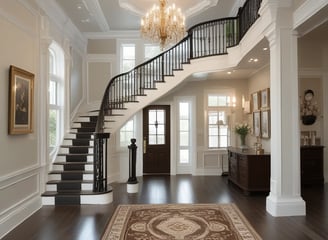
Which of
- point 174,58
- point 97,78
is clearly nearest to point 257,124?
point 174,58

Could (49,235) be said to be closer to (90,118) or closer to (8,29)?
(8,29)

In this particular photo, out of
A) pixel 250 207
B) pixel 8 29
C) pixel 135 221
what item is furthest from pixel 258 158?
pixel 8 29

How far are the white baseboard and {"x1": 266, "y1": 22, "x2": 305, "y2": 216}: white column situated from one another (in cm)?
404

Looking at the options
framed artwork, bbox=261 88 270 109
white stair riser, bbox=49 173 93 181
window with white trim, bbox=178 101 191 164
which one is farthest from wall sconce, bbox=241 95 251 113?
white stair riser, bbox=49 173 93 181

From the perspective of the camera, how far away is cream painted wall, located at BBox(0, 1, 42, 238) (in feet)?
13.6

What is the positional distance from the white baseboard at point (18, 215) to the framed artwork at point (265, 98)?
218 inches

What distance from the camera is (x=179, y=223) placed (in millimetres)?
4344

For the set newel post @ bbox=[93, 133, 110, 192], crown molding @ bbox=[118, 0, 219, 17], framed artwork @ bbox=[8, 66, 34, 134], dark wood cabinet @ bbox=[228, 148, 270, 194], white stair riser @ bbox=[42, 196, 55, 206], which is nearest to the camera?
framed artwork @ bbox=[8, 66, 34, 134]

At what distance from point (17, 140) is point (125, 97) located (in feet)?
12.3

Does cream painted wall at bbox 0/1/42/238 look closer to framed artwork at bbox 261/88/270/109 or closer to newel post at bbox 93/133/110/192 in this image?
newel post at bbox 93/133/110/192

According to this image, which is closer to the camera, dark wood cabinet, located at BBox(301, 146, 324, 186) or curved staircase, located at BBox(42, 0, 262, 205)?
curved staircase, located at BBox(42, 0, 262, 205)

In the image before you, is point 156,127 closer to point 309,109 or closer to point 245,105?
point 245,105

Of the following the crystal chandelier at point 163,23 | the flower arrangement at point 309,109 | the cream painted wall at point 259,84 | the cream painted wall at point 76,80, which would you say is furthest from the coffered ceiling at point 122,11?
the flower arrangement at point 309,109

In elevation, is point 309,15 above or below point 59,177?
above
